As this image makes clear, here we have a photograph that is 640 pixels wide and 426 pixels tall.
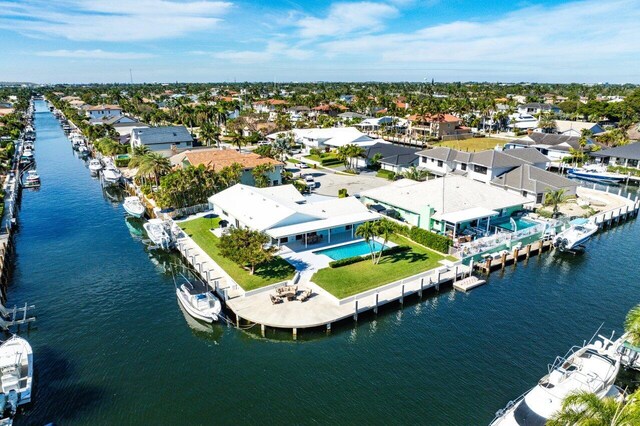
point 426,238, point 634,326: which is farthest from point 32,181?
point 634,326

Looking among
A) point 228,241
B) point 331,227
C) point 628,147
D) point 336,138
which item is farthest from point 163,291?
point 628,147

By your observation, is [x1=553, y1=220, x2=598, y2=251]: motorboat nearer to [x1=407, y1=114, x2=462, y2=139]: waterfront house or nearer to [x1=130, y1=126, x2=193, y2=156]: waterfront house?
[x1=130, y1=126, x2=193, y2=156]: waterfront house

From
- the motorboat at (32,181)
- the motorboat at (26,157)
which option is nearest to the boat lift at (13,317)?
the motorboat at (32,181)

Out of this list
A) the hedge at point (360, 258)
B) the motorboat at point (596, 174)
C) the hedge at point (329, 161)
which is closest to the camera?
the hedge at point (360, 258)

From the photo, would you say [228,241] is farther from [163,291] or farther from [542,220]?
[542,220]

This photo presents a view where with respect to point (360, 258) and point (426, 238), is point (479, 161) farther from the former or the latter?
point (360, 258)

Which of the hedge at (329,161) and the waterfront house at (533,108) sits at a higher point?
the waterfront house at (533,108)

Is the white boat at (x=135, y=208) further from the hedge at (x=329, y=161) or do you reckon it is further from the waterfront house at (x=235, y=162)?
the hedge at (x=329, y=161)
